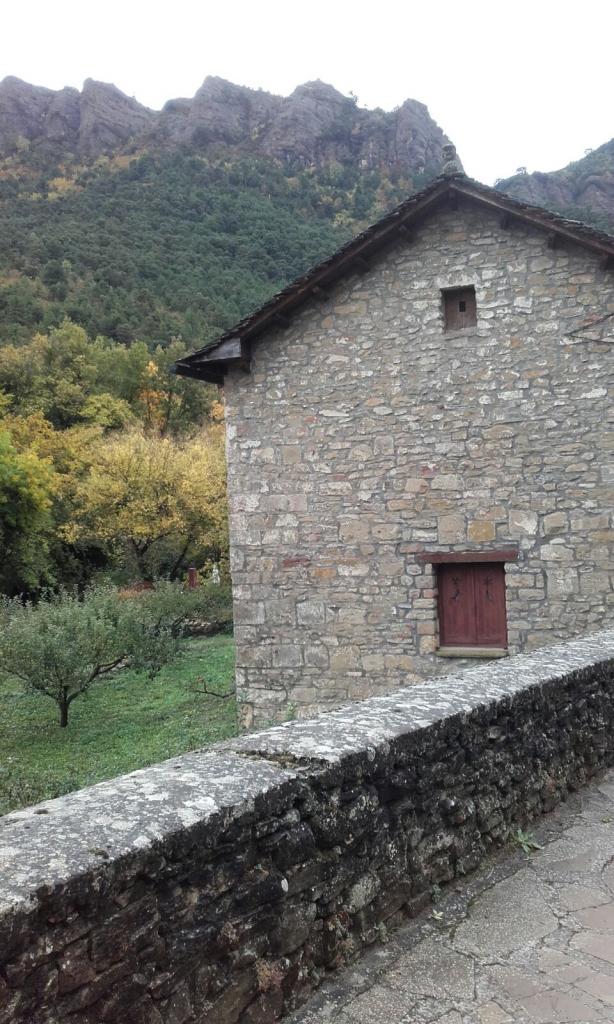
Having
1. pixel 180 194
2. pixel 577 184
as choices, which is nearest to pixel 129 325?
pixel 180 194

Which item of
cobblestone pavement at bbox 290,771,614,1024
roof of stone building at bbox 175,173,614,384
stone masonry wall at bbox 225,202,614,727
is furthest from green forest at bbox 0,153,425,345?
cobblestone pavement at bbox 290,771,614,1024

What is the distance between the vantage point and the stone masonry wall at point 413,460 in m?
8.59

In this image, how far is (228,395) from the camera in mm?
10195

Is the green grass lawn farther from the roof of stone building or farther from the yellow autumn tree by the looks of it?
the yellow autumn tree

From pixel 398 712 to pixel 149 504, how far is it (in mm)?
22346

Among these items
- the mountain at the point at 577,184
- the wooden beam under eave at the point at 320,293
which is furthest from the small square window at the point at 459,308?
the mountain at the point at 577,184

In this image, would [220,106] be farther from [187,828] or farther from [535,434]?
[187,828]

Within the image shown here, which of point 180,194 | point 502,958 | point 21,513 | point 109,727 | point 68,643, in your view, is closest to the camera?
point 502,958

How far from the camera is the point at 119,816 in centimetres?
222

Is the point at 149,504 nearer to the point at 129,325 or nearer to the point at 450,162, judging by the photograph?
the point at 450,162

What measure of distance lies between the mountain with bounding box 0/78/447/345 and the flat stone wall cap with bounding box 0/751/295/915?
38.5m

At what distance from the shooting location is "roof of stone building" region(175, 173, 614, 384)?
838 cm

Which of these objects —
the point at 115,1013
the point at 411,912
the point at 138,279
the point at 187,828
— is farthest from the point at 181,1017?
the point at 138,279

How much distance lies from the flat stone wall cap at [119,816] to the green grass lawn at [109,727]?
502 cm
